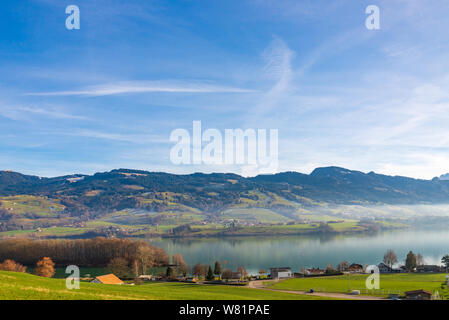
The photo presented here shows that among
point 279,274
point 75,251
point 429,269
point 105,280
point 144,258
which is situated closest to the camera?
point 105,280

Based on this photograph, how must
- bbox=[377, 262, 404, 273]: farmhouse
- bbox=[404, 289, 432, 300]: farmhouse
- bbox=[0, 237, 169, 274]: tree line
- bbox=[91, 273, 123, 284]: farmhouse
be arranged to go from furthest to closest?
bbox=[0, 237, 169, 274]: tree line, bbox=[377, 262, 404, 273]: farmhouse, bbox=[91, 273, 123, 284]: farmhouse, bbox=[404, 289, 432, 300]: farmhouse

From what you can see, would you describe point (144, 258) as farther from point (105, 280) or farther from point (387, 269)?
point (387, 269)

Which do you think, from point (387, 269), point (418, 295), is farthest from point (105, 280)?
point (387, 269)

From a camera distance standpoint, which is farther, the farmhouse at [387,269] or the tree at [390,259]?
the tree at [390,259]

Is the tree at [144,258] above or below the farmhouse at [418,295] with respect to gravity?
below

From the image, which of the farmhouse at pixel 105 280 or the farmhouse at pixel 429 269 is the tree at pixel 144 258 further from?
the farmhouse at pixel 429 269

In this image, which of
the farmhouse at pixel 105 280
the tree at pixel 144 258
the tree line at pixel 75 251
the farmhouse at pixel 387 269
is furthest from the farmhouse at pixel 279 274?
the tree line at pixel 75 251

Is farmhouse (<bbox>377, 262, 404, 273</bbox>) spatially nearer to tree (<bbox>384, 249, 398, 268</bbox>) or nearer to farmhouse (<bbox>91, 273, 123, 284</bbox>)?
tree (<bbox>384, 249, 398, 268</bbox>)

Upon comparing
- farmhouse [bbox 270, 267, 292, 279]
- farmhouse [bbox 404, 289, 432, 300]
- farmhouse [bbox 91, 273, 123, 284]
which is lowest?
farmhouse [bbox 270, 267, 292, 279]

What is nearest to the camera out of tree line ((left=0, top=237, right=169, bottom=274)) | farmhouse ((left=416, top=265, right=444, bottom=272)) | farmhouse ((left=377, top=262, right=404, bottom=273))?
farmhouse ((left=416, top=265, right=444, bottom=272))

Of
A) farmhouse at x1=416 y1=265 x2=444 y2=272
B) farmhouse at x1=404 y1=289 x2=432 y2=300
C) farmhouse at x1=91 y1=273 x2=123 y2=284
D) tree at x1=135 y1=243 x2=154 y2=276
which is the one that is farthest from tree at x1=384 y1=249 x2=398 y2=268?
farmhouse at x1=91 y1=273 x2=123 y2=284

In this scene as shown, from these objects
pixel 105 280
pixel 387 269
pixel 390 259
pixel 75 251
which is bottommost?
pixel 387 269

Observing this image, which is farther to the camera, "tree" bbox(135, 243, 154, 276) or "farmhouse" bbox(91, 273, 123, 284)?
"tree" bbox(135, 243, 154, 276)
